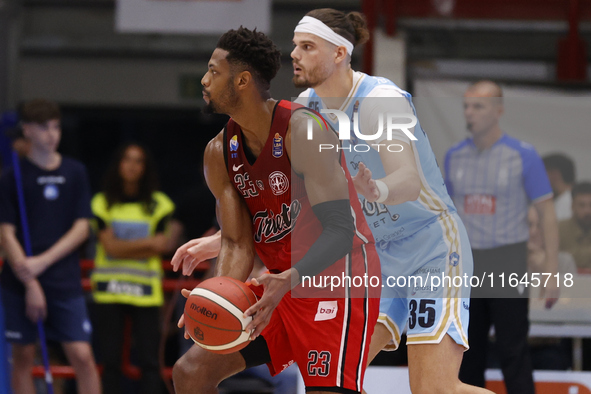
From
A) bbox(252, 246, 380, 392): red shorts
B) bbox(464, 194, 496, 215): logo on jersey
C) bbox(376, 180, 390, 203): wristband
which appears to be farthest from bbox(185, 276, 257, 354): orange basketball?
bbox(464, 194, 496, 215): logo on jersey

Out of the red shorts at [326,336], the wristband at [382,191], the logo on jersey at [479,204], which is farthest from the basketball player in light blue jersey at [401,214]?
the logo on jersey at [479,204]

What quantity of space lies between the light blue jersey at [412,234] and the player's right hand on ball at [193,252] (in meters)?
0.71

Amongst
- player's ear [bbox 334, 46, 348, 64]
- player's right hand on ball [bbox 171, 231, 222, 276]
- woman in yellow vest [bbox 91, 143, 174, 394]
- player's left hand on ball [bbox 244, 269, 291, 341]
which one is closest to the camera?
player's left hand on ball [bbox 244, 269, 291, 341]

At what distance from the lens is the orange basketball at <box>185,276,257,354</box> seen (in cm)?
276

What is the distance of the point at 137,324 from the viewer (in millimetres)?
5441

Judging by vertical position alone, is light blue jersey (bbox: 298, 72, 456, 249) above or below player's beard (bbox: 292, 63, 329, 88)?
below

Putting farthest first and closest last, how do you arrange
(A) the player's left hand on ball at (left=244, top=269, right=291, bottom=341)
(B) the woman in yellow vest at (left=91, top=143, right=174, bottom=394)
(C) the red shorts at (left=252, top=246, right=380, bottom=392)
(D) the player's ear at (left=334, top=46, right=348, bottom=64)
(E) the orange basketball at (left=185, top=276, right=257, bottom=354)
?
(B) the woman in yellow vest at (left=91, top=143, right=174, bottom=394)
(D) the player's ear at (left=334, top=46, right=348, bottom=64)
(C) the red shorts at (left=252, top=246, right=380, bottom=392)
(E) the orange basketball at (left=185, top=276, right=257, bottom=354)
(A) the player's left hand on ball at (left=244, top=269, right=291, bottom=341)

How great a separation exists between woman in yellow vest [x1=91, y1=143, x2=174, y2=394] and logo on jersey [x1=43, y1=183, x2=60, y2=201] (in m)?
0.46

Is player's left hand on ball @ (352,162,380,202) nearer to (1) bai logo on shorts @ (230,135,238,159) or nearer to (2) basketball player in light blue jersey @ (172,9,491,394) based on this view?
(2) basketball player in light blue jersey @ (172,9,491,394)

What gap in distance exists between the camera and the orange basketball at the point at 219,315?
276 cm

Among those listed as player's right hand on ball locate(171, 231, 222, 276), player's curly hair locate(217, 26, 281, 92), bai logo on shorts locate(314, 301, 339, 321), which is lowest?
bai logo on shorts locate(314, 301, 339, 321)

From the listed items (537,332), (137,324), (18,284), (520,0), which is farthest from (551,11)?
(18,284)

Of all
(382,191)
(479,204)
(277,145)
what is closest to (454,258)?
(382,191)

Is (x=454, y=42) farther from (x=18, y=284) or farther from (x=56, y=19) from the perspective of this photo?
(x=18, y=284)
